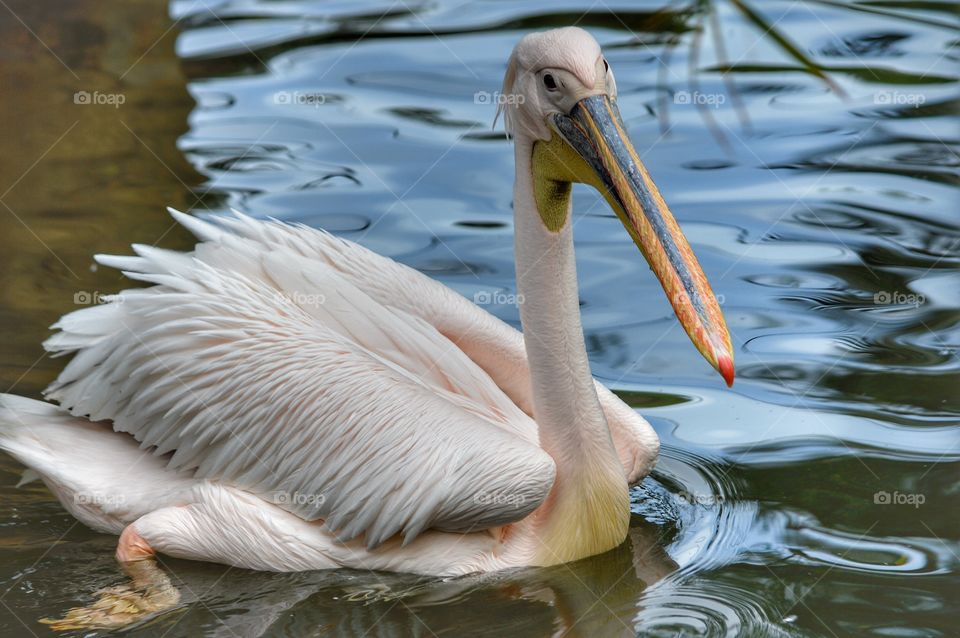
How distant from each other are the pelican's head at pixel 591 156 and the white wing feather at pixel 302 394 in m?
0.64

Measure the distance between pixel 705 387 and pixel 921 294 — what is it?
3.81 feet

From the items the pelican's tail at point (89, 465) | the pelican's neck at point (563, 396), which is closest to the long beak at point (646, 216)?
the pelican's neck at point (563, 396)

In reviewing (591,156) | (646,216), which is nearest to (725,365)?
(646,216)

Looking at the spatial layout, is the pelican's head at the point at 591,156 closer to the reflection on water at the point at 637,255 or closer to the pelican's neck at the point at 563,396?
the pelican's neck at the point at 563,396

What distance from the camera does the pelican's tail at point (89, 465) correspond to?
4.03 m

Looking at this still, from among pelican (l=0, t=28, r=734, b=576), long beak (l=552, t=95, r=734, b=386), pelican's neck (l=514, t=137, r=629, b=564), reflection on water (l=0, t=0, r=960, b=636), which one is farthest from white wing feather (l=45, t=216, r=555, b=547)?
long beak (l=552, t=95, r=734, b=386)

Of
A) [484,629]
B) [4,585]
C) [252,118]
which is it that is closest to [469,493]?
[484,629]

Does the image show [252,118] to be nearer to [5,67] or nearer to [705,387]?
[5,67]

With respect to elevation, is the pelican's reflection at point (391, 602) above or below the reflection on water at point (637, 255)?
below

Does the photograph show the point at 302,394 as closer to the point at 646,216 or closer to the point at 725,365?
the point at 646,216

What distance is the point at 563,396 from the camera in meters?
3.84

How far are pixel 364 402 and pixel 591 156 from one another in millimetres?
960

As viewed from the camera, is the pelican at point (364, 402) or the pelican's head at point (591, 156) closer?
the pelican's head at point (591, 156)

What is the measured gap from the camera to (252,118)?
775 centimetres
